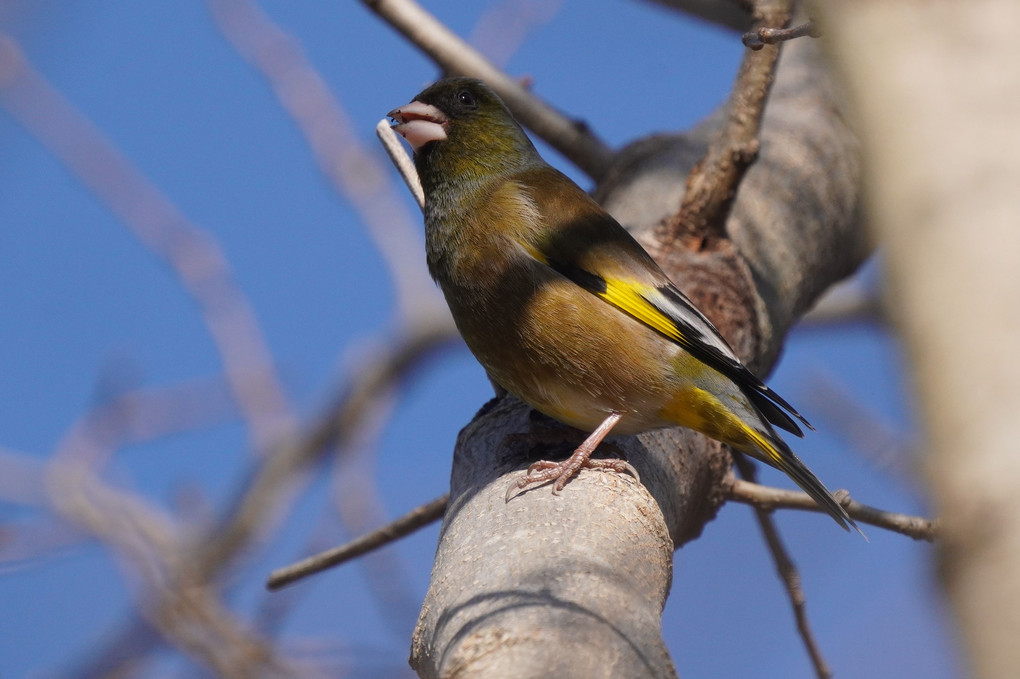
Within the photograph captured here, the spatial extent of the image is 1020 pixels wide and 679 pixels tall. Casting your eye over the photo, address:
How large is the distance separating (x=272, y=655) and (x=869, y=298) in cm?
419

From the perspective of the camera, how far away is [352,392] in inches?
274

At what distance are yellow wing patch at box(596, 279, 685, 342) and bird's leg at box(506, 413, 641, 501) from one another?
1.46 feet

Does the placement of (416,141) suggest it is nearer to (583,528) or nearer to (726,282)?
(726,282)

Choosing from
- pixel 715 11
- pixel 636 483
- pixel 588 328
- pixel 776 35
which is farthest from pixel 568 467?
pixel 715 11

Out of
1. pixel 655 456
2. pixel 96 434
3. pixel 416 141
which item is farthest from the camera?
pixel 96 434

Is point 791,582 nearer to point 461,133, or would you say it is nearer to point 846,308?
point 461,133

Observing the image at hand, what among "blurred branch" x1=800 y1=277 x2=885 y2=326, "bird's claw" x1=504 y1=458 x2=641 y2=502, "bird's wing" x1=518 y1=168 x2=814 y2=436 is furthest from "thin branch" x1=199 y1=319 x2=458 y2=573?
"bird's claw" x1=504 y1=458 x2=641 y2=502

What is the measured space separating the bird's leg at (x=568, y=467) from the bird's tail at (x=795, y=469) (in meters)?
0.49

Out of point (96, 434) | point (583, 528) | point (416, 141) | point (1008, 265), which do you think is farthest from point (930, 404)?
point (96, 434)

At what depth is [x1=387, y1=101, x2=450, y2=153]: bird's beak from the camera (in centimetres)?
390

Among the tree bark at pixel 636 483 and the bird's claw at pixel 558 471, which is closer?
the tree bark at pixel 636 483

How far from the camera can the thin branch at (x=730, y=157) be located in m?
3.59

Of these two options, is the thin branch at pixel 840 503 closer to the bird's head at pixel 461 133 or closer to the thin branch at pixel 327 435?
the bird's head at pixel 461 133

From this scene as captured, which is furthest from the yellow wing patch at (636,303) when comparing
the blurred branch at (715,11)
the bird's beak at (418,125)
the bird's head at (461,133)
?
the blurred branch at (715,11)
